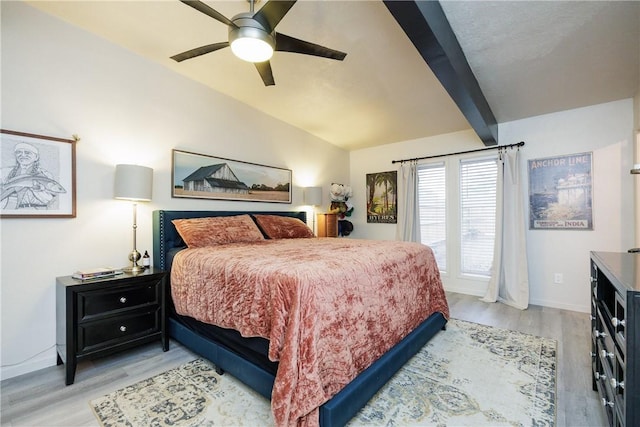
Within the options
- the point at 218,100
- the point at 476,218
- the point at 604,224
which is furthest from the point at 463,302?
the point at 218,100

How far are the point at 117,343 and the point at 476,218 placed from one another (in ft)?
14.7

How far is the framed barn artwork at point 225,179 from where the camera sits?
315 cm

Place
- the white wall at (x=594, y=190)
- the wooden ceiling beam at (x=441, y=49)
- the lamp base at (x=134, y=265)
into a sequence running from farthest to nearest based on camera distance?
the white wall at (x=594, y=190) < the lamp base at (x=134, y=265) < the wooden ceiling beam at (x=441, y=49)

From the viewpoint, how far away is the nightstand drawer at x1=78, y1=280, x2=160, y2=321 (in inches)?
79.9

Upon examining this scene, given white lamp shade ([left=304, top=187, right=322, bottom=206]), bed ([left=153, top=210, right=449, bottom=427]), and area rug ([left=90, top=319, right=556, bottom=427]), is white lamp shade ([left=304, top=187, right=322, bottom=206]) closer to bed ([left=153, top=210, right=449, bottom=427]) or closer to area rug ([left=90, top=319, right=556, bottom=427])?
bed ([left=153, top=210, right=449, bottom=427])

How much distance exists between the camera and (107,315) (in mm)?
2121

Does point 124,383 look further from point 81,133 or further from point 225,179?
point 225,179

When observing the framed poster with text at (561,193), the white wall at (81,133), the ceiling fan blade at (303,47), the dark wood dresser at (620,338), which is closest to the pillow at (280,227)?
the white wall at (81,133)

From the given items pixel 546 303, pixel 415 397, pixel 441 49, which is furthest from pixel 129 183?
pixel 546 303

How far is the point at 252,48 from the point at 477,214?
3763 millimetres

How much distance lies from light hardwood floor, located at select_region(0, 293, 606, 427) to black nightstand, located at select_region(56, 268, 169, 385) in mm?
129

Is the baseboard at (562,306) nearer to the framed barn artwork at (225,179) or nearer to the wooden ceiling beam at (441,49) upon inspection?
the wooden ceiling beam at (441,49)

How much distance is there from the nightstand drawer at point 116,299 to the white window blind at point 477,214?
13.5ft

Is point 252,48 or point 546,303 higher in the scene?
point 252,48
